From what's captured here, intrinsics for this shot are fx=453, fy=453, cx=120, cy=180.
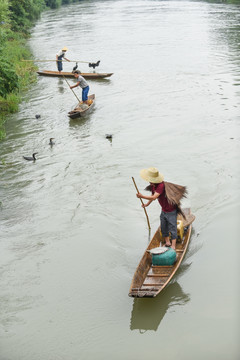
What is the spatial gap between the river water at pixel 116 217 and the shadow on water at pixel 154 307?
18 millimetres

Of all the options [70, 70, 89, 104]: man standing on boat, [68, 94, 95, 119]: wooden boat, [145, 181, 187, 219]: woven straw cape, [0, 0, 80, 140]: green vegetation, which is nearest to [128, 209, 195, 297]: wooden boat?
[145, 181, 187, 219]: woven straw cape

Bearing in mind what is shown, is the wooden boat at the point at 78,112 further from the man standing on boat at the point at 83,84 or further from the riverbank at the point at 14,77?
the riverbank at the point at 14,77

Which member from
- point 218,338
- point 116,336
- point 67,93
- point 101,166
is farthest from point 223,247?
point 67,93

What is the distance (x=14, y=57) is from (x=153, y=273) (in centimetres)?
2236

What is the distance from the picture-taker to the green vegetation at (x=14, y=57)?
17.5 metres

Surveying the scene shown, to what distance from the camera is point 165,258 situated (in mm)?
8320

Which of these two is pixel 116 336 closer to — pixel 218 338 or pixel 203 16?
pixel 218 338

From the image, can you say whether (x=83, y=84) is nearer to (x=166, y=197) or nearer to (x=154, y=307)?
(x=166, y=197)

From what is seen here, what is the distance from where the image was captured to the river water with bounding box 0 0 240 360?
755cm

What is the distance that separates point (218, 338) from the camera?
733 cm

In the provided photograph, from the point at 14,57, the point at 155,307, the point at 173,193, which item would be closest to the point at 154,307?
the point at 155,307

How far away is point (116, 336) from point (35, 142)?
33.8ft

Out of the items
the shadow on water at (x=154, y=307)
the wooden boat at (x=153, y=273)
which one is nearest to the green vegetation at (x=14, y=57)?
the wooden boat at (x=153, y=273)

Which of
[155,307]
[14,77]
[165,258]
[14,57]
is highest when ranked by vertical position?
[14,77]
